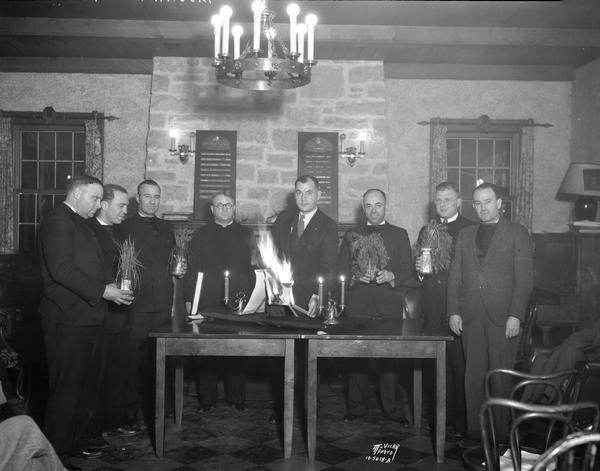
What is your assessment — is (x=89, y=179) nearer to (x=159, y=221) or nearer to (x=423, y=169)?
(x=159, y=221)

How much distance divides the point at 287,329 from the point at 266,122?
4133 mm

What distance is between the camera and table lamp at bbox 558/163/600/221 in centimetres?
721

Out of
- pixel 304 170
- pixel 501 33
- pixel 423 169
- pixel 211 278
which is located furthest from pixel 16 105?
pixel 501 33

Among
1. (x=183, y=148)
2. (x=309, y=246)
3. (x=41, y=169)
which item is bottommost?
(x=309, y=246)

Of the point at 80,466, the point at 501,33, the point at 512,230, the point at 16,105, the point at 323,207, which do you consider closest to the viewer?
the point at 80,466

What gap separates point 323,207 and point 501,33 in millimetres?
2888

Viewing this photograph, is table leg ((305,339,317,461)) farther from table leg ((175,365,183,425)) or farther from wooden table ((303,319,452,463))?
table leg ((175,365,183,425))

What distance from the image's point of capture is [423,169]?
8.36 m

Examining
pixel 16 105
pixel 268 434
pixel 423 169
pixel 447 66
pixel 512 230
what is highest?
pixel 447 66

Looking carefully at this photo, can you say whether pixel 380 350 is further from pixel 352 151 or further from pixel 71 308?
pixel 352 151

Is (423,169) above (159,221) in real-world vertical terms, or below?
above

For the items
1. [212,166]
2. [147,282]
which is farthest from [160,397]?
[212,166]

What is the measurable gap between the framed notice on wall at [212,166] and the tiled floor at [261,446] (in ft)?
9.95

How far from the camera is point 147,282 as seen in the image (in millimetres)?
4957
